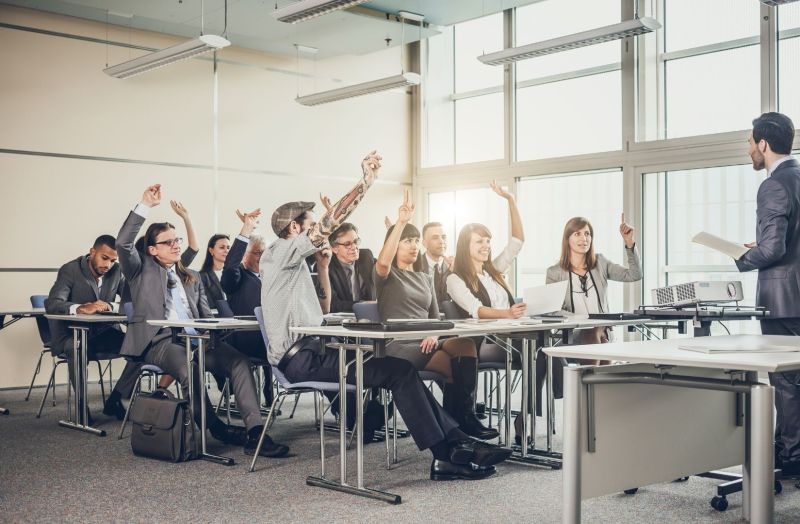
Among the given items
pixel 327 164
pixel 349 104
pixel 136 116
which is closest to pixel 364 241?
pixel 327 164

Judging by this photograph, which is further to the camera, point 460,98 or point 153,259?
point 460,98

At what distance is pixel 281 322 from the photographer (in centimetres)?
418

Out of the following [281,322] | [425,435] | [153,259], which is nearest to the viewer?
[425,435]

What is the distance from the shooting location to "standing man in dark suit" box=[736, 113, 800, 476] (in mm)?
3797

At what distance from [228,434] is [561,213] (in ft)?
16.5

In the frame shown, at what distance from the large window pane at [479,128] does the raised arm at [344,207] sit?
532 cm

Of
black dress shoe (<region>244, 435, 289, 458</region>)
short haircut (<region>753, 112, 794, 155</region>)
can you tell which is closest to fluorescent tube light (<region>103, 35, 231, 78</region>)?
black dress shoe (<region>244, 435, 289, 458</region>)

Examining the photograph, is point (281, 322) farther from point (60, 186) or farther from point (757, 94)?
point (757, 94)

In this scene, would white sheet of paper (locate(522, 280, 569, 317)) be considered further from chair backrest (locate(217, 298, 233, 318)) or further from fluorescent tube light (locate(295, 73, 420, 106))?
fluorescent tube light (locate(295, 73, 420, 106))

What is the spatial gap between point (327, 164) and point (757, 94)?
4.49 meters

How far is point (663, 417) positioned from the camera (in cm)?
283

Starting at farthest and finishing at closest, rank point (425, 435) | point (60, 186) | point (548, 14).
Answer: point (548, 14), point (60, 186), point (425, 435)

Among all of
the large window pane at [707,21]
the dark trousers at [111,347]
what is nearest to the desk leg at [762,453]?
the dark trousers at [111,347]

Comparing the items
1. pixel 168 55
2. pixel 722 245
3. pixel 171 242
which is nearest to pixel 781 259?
pixel 722 245
